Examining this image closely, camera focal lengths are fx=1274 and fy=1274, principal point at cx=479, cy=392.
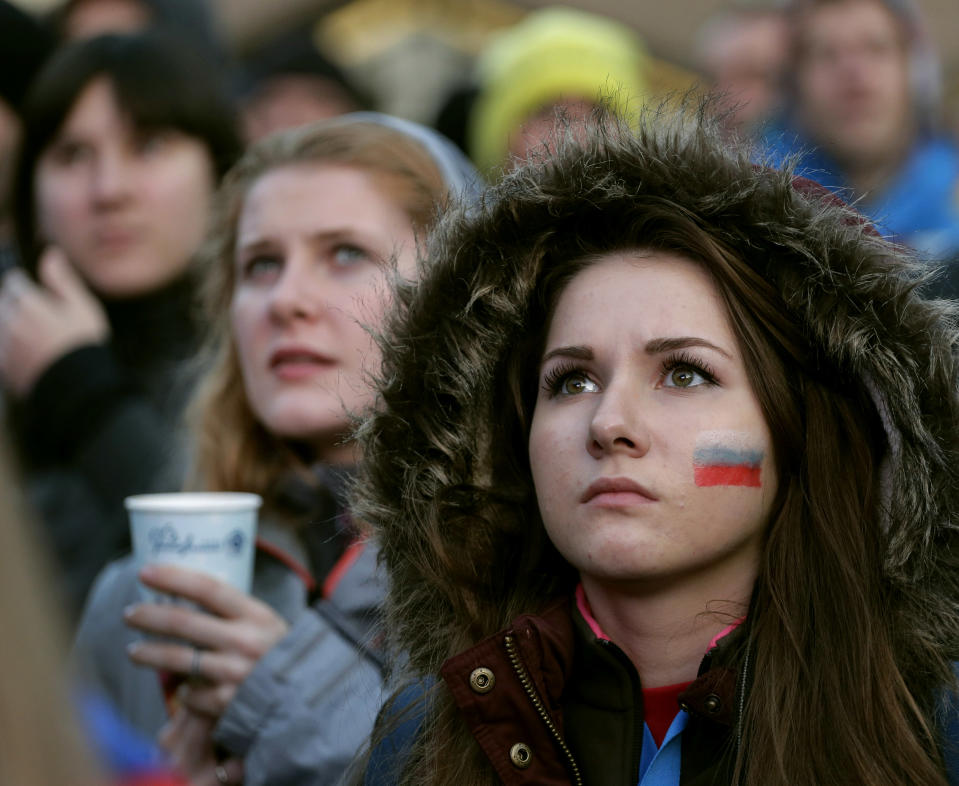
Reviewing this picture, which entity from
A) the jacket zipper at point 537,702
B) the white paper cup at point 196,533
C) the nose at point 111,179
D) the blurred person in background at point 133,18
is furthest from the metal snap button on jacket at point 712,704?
the blurred person in background at point 133,18

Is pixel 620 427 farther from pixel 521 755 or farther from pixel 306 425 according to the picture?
pixel 306 425

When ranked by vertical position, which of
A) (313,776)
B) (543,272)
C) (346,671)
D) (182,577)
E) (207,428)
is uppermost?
(543,272)

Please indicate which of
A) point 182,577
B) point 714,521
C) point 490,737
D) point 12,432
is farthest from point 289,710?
point 12,432

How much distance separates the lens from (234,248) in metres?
3.52

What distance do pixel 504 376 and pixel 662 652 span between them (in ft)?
2.11

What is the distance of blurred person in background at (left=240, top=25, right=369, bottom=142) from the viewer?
5.25 meters

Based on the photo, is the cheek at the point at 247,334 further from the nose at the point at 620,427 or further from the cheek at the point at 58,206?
the nose at the point at 620,427

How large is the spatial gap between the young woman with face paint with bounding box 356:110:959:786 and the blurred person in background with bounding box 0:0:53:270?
261 centimetres

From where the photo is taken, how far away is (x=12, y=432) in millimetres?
3689

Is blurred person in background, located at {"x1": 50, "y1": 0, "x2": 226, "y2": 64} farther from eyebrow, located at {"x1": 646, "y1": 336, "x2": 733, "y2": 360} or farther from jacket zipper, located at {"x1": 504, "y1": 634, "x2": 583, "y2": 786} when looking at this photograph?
jacket zipper, located at {"x1": 504, "y1": 634, "x2": 583, "y2": 786}

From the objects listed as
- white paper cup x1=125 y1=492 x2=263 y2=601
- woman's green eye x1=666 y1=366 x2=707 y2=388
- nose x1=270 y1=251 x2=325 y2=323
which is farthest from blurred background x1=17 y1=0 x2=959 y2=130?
woman's green eye x1=666 y1=366 x2=707 y2=388

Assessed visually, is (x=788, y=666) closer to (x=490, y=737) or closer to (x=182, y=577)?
(x=490, y=737)

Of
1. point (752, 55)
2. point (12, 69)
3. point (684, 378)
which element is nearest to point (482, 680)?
point (684, 378)

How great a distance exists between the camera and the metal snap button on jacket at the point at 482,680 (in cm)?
218
